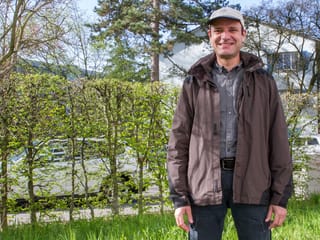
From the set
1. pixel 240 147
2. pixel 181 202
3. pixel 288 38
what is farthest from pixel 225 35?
pixel 288 38

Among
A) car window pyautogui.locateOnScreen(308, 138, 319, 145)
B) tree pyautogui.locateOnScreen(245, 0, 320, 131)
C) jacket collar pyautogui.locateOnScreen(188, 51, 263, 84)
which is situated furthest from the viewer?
tree pyautogui.locateOnScreen(245, 0, 320, 131)

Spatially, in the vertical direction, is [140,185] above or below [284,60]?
below

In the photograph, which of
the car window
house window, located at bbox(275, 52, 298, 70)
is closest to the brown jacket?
the car window

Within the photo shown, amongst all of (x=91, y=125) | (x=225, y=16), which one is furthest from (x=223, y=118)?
(x=91, y=125)

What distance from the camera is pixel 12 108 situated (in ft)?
15.7

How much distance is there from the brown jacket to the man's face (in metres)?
0.13

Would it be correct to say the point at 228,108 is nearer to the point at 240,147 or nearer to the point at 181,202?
the point at 240,147

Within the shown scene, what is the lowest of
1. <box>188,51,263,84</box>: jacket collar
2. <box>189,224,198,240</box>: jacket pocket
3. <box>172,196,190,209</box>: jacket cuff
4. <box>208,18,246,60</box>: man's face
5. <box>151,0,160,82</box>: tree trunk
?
<box>189,224,198,240</box>: jacket pocket

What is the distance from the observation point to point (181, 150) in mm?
2225

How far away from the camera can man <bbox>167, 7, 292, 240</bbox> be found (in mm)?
2125

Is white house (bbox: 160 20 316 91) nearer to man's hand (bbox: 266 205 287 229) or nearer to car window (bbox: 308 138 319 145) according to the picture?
car window (bbox: 308 138 319 145)

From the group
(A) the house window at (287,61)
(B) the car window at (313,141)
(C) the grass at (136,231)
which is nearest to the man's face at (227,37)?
(C) the grass at (136,231)

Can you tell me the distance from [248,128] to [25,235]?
2453mm

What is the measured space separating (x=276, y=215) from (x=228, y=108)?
2.16 ft
